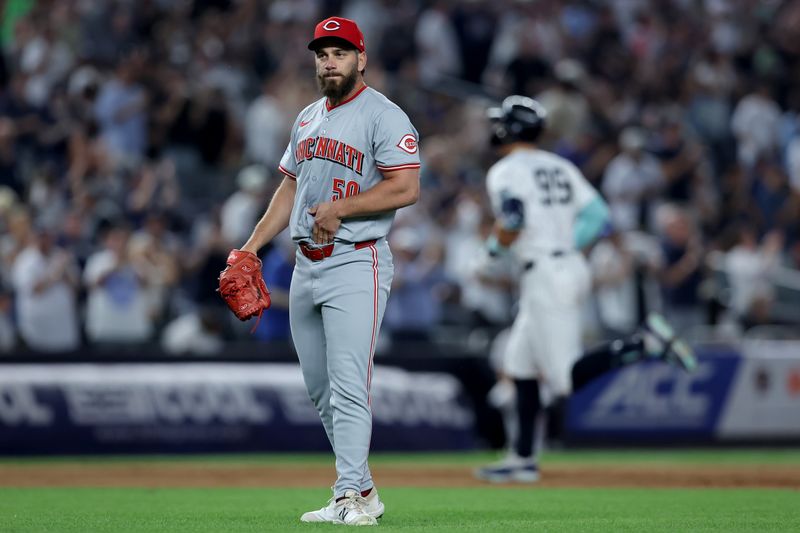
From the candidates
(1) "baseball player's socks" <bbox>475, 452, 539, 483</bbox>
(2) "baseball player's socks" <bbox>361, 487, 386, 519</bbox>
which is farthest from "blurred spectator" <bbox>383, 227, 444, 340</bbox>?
(2) "baseball player's socks" <bbox>361, 487, 386, 519</bbox>

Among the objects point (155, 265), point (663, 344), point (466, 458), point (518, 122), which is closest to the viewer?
point (518, 122)

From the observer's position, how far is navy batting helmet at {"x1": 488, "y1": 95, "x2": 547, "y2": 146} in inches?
380

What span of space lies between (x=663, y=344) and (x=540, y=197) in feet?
5.09

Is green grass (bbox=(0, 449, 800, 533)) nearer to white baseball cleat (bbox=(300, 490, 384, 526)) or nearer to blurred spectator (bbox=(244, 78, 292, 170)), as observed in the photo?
white baseball cleat (bbox=(300, 490, 384, 526))

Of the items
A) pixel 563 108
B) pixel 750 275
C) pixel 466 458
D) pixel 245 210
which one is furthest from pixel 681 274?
pixel 245 210

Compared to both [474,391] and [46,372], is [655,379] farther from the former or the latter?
[46,372]

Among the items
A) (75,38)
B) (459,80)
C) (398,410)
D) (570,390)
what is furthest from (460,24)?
(570,390)

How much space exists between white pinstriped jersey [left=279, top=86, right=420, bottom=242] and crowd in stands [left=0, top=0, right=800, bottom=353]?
6.20 m

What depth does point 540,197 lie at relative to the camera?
A: 948 cm

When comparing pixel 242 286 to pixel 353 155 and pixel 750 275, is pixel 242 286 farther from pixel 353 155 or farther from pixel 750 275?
pixel 750 275

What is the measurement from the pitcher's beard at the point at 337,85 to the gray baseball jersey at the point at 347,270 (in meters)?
0.09

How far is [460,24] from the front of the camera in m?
19.4

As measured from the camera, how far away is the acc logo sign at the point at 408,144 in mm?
6465

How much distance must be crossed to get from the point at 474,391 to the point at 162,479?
4.15 m
